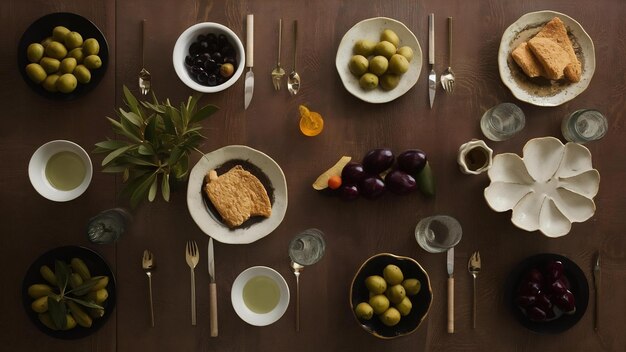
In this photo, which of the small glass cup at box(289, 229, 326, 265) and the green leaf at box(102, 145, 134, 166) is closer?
the green leaf at box(102, 145, 134, 166)

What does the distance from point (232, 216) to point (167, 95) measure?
44 centimetres

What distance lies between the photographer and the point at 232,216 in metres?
1.65

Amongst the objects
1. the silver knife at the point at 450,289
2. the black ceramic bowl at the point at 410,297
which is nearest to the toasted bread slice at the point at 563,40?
the silver knife at the point at 450,289

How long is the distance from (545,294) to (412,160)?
1.92ft

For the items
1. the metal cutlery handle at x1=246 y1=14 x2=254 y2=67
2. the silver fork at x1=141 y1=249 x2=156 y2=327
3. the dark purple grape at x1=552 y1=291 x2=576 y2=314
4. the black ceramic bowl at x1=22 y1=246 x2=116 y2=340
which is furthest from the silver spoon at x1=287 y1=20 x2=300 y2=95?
the dark purple grape at x1=552 y1=291 x2=576 y2=314

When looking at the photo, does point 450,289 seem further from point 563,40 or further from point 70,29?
point 70,29

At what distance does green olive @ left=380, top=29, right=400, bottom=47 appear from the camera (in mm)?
1678

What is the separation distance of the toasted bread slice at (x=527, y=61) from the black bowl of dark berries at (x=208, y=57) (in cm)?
85

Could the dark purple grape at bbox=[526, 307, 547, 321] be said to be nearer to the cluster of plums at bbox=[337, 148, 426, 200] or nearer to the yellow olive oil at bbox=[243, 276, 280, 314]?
the cluster of plums at bbox=[337, 148, 426, 200]

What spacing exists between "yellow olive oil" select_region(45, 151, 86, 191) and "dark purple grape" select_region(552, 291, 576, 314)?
1.50 m

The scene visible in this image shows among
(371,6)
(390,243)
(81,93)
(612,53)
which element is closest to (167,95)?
(81,93)

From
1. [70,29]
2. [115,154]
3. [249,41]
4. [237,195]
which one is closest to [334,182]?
[237,195]

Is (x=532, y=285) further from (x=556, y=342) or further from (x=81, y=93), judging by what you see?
(x=81, y=93)

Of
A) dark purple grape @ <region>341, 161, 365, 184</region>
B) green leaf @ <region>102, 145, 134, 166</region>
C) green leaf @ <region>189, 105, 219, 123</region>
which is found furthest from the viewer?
dark purple grape @ <region>341, 161, 365, 184</region>
